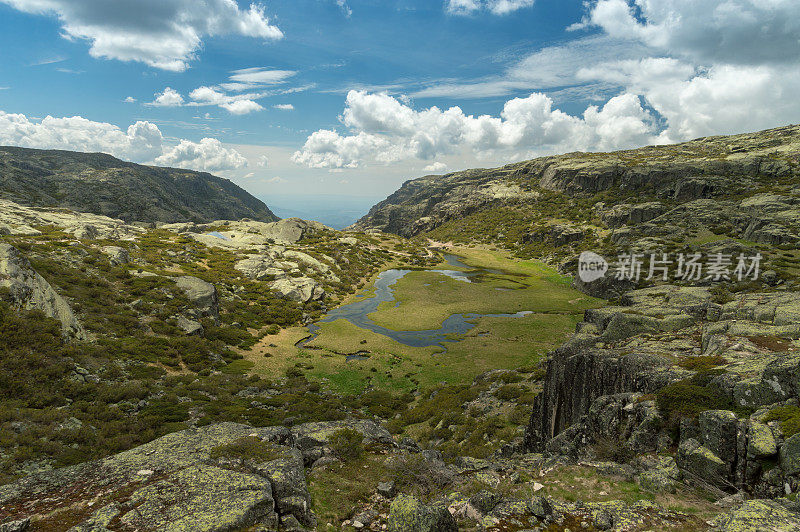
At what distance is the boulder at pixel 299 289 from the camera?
81125 millimetres

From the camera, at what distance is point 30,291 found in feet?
102

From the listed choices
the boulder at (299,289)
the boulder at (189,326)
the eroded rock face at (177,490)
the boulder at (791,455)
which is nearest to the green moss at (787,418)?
the boulder at (791,455)

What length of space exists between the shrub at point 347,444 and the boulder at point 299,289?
64292mm

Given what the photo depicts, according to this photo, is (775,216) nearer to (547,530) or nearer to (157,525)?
(547,530)

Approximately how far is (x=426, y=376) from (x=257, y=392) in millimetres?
23045

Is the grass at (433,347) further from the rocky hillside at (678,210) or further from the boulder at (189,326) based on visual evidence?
the rocky hillside at (678,210)

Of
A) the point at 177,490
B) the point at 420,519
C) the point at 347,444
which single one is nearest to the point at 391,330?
the point at 347,444

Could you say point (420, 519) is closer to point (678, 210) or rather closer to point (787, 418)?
point (787, 418)

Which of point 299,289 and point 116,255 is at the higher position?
point 116,255

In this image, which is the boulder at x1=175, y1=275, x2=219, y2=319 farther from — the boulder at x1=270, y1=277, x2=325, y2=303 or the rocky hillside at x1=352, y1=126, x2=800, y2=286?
the rocky hillside at x1=352, y1=126, x2=800, y2=286

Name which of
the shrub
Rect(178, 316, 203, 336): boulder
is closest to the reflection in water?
Rect(178, 316, 203, 336): boulder

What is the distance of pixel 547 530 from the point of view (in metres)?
10.9

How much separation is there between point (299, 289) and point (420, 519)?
78.0 metres

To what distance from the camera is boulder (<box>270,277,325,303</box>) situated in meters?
81.1
